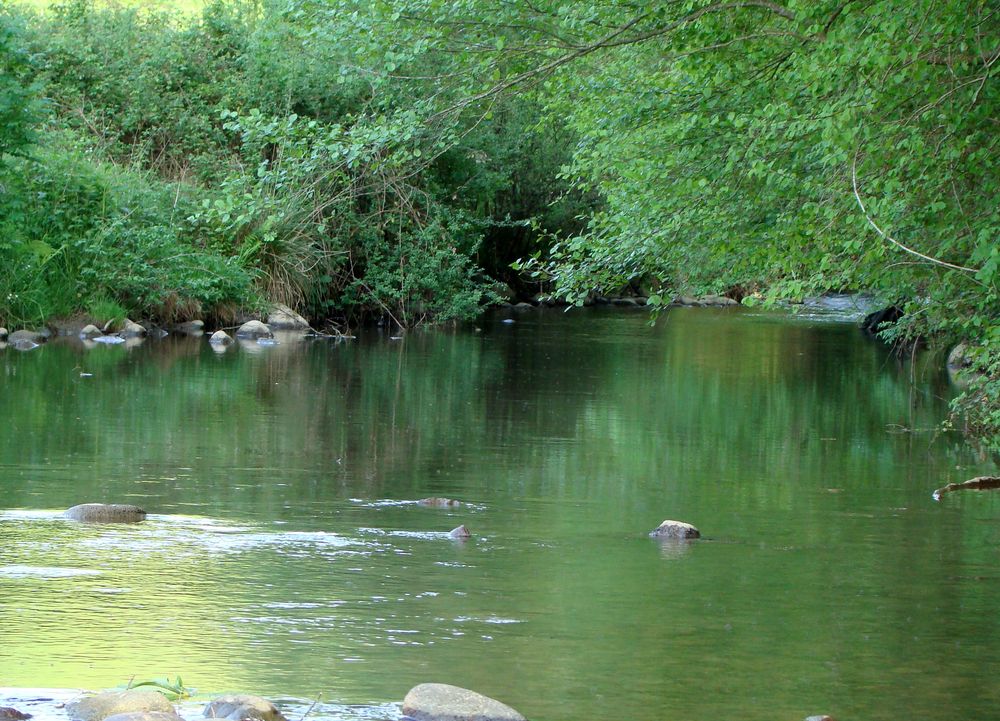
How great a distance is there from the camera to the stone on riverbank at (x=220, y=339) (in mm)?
25344

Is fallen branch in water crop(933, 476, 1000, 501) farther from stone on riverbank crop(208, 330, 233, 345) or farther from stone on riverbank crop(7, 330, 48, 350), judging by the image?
stone on riverbank crop(208, 330, 233, 345)

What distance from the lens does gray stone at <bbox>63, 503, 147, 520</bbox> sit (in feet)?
30.1

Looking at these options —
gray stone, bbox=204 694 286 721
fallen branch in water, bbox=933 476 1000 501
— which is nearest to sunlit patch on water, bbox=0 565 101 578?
gray stone, bbox=204 694 286 721

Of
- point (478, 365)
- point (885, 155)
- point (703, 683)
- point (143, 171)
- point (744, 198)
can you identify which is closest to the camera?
point (703, 683)

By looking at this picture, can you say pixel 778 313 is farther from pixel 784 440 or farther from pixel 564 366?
pixel 784 440

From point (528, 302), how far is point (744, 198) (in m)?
29.8

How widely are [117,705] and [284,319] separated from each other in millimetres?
23406

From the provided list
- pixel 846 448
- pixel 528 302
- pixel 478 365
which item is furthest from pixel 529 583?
pixel 528 302

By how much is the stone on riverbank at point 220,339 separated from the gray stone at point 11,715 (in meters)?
20.1

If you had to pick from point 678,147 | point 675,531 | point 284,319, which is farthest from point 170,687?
point 284,319

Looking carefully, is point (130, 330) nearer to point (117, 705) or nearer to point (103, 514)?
point (103, 514)

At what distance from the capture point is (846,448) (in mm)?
14500

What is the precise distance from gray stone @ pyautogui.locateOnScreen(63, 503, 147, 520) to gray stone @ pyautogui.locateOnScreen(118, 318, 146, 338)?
1666cm

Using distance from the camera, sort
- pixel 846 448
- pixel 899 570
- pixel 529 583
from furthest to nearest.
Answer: pixel 846 448 < pixel 899 570 < pixel 529 583
